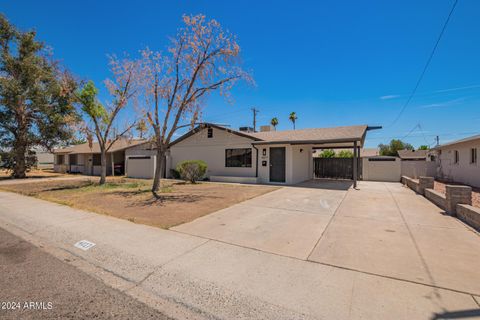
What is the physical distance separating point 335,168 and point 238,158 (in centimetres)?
764

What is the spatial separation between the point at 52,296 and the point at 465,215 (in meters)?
8.35

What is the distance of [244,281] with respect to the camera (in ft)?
9.68

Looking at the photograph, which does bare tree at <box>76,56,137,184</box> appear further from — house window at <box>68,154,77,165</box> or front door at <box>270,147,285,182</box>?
house window at <box>68,154,77,165</box>

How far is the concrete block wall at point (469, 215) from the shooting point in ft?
16.4

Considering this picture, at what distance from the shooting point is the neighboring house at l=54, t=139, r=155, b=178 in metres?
19.8

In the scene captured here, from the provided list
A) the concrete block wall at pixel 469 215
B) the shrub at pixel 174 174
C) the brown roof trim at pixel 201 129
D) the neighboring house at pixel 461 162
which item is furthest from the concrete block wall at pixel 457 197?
the shrub at pixel 174 174

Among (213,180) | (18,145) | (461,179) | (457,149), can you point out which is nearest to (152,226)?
(213,180)

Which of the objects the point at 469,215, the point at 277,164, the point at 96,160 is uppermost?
the point at 96,160

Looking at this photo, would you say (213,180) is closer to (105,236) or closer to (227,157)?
(227,157)

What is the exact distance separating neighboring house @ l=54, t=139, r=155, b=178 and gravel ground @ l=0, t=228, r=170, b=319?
16.0m

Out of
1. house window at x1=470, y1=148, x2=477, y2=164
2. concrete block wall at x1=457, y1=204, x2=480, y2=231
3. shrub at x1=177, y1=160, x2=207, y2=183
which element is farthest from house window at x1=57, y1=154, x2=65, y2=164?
house window at x1=470, y1=148, x2=477, y2=164

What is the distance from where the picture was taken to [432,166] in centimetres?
1548

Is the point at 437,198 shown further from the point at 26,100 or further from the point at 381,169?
the point at 26,100

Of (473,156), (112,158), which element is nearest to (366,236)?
(473,156)
